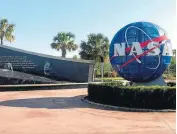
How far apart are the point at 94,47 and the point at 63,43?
10624 millimetres

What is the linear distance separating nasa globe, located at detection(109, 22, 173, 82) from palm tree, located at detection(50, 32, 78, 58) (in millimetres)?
48790

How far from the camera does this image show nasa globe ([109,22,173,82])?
48.0ft

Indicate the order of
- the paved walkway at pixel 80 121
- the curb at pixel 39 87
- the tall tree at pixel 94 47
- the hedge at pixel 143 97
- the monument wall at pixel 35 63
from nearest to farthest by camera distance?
the paved walkway at pixel 80 121 < the hedge at pixel 143 97 < the curb at pixel 39 87 < the monument wall at pixel 35 63 < the tall tree at pixel 94 47

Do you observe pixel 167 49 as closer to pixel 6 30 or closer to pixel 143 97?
pixel 143 97

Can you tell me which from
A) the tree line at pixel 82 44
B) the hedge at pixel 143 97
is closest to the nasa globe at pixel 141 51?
the hedge at pixel 143 97

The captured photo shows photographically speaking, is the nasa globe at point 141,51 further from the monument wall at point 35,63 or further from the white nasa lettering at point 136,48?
the monument wall at point 35,63

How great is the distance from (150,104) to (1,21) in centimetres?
5192

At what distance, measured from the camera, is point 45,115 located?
1138cm

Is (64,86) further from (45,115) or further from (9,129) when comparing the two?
(9,129)

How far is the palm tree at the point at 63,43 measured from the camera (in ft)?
209

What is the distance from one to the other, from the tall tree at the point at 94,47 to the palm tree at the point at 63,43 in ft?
26.3

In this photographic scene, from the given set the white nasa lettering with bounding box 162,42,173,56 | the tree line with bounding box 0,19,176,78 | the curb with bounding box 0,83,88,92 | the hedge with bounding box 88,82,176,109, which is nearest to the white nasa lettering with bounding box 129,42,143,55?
the white nasa lettering with bounding box 162,42,173,56

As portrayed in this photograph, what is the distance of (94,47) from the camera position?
55406 millimetres

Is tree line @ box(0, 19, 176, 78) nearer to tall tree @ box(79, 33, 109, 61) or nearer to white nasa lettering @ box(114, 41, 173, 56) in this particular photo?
tall tree @ box(79, 33, 109, 61)
